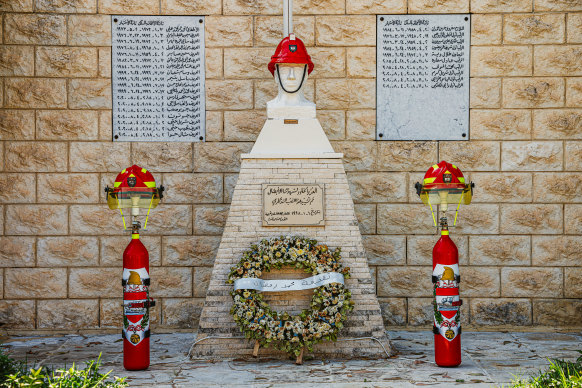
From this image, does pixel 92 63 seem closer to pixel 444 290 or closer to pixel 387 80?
pixel 387 80

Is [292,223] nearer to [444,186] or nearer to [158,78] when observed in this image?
[444,186]

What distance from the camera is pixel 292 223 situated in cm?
547

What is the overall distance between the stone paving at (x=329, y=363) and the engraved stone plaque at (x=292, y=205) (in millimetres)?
1123

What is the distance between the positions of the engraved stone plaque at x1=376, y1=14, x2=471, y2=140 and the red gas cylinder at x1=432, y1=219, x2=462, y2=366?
1.97 m

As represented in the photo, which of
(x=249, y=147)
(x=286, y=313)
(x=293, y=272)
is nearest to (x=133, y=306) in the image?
(x=286, y=313)

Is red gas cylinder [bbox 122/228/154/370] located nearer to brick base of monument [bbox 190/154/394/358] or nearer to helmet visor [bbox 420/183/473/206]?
brick base of monument [bbox 190/154/394/358]

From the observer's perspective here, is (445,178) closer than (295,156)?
Yes

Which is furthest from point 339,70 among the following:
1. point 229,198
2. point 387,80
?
point 229,198

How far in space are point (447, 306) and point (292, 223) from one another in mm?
1391

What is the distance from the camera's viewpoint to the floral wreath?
5.14m

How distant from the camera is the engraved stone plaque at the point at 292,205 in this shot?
546 centimetres

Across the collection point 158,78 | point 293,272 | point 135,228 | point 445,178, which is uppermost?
point 158,78

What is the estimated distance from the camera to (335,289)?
5.20 m

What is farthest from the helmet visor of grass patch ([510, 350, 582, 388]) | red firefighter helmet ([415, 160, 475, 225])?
grass patch ([510, 350, 582, 388])
